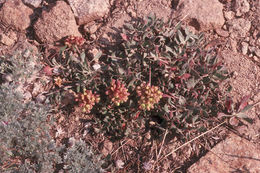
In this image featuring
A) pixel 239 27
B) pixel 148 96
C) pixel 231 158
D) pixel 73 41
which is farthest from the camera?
pixel 239 27

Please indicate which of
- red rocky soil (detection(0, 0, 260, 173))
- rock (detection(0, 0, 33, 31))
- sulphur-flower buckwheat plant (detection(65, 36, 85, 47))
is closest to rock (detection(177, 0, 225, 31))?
red rocky soil (detection(0, 0, 260, 173))

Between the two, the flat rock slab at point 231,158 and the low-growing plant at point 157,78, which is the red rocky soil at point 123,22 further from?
the flat rock slab at point 231,158

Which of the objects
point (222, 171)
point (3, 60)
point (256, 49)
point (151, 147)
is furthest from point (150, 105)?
point (3, 60)

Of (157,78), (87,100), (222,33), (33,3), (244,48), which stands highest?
(33,3)

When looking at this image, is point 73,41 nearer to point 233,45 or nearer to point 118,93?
point 118,93

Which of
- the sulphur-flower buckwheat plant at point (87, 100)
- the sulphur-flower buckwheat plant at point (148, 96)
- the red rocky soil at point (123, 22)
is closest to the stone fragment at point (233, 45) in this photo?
the red rocky soil at point (123, 22)

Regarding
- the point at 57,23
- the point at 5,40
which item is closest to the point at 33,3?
the point at 57,23
